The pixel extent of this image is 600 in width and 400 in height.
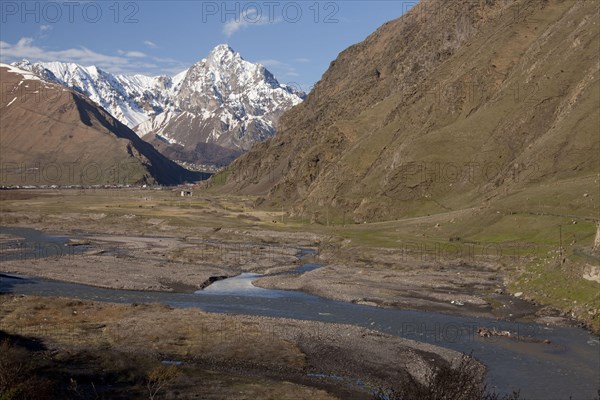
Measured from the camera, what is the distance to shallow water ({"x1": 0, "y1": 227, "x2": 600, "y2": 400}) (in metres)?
46.8

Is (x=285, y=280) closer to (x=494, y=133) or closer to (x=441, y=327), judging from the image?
(x=441, y=327)

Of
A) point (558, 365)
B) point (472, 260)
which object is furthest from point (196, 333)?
point (472, 260)

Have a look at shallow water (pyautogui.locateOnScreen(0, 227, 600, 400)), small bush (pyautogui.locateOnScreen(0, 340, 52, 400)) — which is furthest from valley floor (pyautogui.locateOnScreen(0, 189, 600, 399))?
small bush (pyautogui.locateOnScreen(0, 340, 52, 400))

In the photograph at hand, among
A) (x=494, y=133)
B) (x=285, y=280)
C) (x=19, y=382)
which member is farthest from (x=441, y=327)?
(x=494, y=133)

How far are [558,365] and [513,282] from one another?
3474 cm

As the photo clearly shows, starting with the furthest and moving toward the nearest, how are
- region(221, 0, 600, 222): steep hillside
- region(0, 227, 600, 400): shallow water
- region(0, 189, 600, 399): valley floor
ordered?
region(221, 0, 600, 222): steep hillside < region(0, 189, 600, 399): valley floor < region(0, 227, 600, 400): shallow water

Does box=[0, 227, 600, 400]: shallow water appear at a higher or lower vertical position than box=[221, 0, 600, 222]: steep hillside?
lower

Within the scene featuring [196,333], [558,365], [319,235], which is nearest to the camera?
[558,365]

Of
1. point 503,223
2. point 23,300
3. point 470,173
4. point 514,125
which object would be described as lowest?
point 23,300

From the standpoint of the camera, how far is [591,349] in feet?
176

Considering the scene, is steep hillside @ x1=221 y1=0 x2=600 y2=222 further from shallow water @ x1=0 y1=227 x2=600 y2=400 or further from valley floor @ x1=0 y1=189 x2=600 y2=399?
shallow water @ x1=0 y1=227 x2=600 y2=400

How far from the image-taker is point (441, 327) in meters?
62.4

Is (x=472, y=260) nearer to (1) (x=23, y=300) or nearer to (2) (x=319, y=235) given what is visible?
(2) (x=319, y=235)

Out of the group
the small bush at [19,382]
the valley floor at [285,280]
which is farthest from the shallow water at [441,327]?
the small bush at [19,382]
